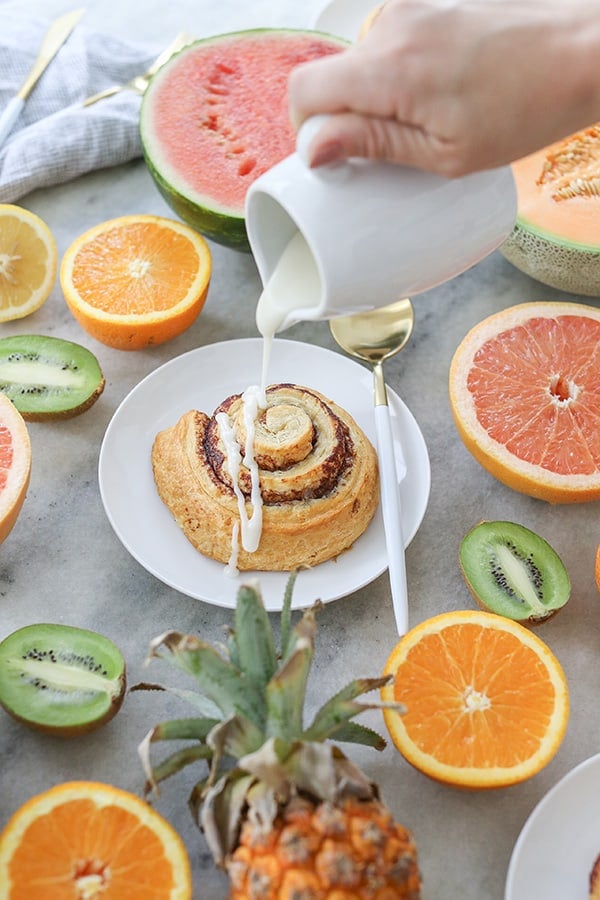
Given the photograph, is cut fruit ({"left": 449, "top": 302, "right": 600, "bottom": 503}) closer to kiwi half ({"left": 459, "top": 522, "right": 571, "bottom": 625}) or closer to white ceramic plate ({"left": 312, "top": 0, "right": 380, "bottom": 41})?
kiwi half ({"left": 459, "top": 522, "right": 571, "bottom": 625})

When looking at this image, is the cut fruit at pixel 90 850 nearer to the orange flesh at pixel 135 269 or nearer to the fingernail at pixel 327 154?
the fingernail at pixel 327 154

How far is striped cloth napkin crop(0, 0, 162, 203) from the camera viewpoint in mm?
2846

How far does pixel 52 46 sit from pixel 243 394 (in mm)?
1584

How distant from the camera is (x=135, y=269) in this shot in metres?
2.50

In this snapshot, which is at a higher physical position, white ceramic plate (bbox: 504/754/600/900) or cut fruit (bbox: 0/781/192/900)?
cut fruit (bbox: 0/781/192/900)

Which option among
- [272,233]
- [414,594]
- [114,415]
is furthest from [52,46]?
[414,594]

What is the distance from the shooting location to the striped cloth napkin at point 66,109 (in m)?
2.85

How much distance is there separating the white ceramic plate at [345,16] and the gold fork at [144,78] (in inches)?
17.6

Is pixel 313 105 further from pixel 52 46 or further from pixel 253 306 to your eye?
pixel 52 46

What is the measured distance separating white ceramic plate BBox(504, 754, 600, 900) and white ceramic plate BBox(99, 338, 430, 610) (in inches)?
22.6

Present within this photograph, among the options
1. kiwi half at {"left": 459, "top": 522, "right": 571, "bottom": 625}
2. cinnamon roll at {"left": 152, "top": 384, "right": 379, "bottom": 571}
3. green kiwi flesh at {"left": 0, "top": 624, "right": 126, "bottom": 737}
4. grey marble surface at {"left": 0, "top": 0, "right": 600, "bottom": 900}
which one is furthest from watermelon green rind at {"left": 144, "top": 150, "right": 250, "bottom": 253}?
green kiwi flesh at {"left": 0, "top": 624, "right": 126, "bottom": 737}

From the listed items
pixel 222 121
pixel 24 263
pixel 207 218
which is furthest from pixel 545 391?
pixel 24 263

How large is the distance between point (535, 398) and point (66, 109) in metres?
1.71

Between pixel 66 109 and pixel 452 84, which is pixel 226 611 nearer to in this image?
pixel 452 84
